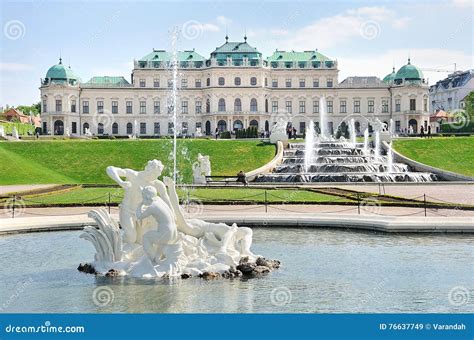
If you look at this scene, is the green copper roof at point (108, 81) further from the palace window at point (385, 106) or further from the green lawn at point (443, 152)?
the green lawn at point (443, 152)

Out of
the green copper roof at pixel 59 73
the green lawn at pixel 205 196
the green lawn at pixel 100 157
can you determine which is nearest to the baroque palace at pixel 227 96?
the green copper roof at pixel 59 73

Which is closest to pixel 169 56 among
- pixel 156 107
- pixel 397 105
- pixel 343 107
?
pixel 156 107

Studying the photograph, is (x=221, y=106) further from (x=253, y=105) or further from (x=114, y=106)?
(x=114, y=106)

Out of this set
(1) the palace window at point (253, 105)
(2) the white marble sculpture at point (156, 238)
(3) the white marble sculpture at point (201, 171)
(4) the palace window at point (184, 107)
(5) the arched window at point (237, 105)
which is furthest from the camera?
(4) the palace window at point (184, 107)

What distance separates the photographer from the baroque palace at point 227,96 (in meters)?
96.2

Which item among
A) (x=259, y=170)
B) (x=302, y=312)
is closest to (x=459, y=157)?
(x=259, y=170)

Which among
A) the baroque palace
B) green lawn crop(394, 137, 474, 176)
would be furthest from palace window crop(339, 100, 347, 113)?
green lawn crop(394, 137, 474, 176)

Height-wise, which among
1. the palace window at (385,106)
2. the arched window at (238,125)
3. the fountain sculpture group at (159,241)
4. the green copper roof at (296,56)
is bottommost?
the fountain sculpture group at (159,241)

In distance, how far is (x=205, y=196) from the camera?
2984 centimetres

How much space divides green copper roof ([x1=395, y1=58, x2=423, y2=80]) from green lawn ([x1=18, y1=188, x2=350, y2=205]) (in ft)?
234

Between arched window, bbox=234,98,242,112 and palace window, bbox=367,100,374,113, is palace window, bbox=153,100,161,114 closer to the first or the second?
arched window, bbox=234,98,242,112

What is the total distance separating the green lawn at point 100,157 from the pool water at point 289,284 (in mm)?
23630

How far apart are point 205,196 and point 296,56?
74.1 meters
